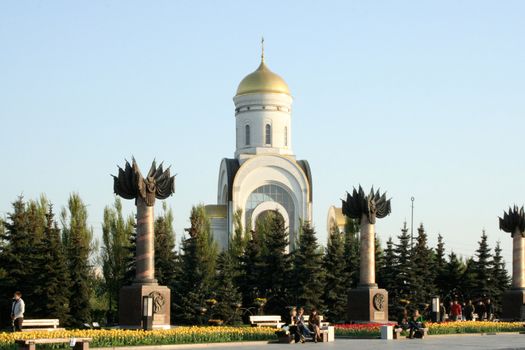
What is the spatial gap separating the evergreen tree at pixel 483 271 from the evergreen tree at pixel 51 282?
69.3 ft

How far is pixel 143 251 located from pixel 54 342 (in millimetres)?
6643

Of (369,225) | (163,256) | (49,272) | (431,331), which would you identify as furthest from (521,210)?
(49,272)

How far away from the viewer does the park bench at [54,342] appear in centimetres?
1864

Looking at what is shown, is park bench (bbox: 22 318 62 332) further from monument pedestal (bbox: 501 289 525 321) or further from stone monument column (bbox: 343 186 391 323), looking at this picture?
monument pedestal (bbox: 501 289 525 321)

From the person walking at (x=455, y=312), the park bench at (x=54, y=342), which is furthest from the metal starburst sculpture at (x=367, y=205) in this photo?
the park bench at (x=54, y=342)

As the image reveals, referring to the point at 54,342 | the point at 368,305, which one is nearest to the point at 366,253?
the point at 368,305

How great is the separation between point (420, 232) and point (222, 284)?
550 inches

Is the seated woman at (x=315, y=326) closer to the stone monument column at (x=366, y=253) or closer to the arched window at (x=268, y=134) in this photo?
the stone monument column at (x=366, y=253)

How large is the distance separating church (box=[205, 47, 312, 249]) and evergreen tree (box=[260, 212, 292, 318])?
55.8ft

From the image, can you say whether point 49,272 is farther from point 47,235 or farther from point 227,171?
point 227,171

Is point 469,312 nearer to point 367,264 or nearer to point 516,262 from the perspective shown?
point 516,262

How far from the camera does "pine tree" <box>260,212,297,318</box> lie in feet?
130

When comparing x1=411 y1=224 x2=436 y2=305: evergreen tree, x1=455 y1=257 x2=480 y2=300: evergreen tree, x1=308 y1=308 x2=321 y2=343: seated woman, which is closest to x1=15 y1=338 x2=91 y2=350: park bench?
x1=308 y1=308 x2=321 y2=343: seated woman

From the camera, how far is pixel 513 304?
120 feet
